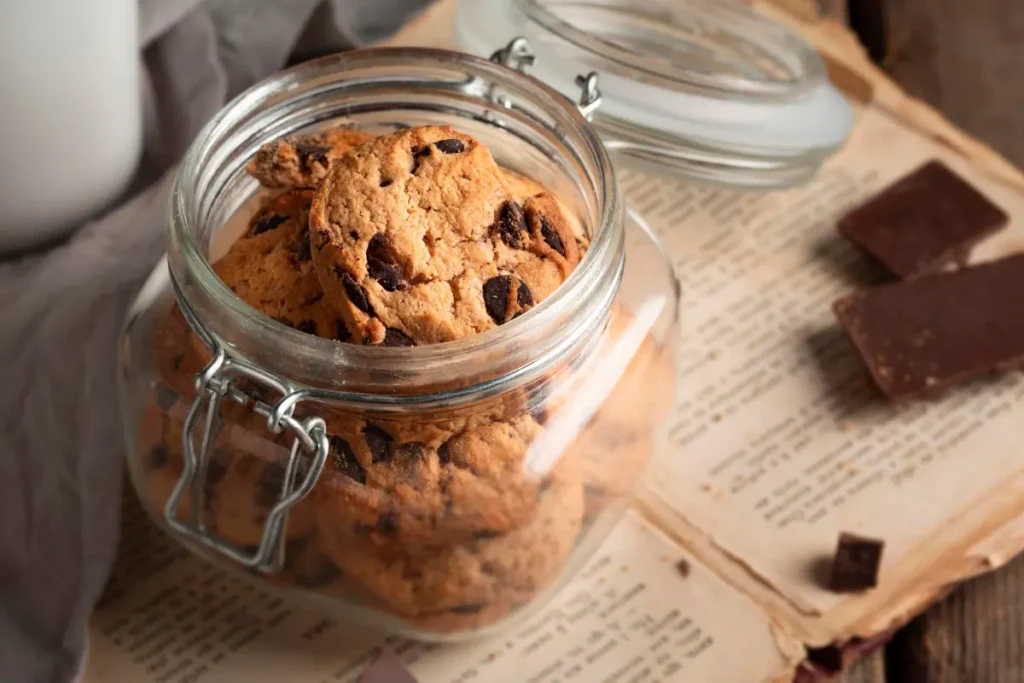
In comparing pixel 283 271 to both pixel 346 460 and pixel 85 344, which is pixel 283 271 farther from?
pixel 85 344

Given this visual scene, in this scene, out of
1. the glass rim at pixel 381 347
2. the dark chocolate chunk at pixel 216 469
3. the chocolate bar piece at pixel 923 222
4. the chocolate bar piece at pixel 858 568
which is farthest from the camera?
the chocolate bar piece at pixel 923 222

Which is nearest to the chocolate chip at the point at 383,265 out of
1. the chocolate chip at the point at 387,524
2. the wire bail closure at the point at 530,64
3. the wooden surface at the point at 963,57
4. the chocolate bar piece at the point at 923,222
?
the chocolate chip at the point at 387,524

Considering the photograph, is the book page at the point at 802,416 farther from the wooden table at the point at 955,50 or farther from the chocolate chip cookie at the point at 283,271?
the chocolate chip cookie at the point at 283,271

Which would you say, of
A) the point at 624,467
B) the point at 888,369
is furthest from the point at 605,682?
the point at 888,369

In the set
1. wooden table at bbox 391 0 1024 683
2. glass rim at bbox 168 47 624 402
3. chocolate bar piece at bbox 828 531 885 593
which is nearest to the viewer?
glass rim at bbox 168 47 624 402

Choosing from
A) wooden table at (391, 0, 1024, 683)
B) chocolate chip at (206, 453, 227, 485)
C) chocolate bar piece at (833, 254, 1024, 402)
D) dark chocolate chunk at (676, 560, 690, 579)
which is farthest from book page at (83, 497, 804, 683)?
wooden table at (391, 0, 1024, 683)

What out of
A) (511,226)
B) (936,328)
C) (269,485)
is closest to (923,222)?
(936,328)

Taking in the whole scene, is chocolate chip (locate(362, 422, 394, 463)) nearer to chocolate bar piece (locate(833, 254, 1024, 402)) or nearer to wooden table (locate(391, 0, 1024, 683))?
chocolate bar piece (locate(833, 254, 1024, 402))
